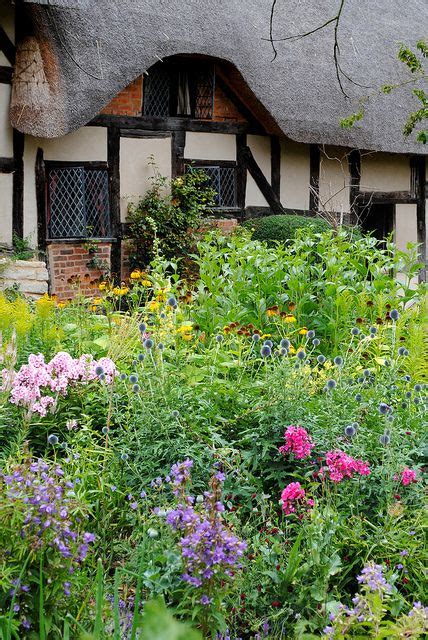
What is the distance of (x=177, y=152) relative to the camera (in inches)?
418

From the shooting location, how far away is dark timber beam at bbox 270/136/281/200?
38.1 feet

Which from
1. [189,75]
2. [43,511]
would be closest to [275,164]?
[189,75]

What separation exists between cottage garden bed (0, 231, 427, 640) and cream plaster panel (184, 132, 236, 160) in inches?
234

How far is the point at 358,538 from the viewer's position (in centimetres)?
288

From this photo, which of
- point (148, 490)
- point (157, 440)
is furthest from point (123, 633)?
point (157, 440)

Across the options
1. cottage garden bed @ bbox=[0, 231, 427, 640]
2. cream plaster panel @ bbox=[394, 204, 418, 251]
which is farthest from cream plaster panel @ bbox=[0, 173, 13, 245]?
cream plaster panel @ bbox=[394, 204, 418, 251]

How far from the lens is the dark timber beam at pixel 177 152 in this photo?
10.6 m

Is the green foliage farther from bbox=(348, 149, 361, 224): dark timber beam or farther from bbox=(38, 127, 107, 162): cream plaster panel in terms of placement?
bbox=(348, 149, 361, 224): dark timber beam

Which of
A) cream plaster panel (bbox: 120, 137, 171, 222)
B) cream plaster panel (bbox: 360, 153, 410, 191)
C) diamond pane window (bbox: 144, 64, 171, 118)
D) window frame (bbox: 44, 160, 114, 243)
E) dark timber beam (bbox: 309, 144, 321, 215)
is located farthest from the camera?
cream plaster panel (bbox: 360, 153, 410, 191)

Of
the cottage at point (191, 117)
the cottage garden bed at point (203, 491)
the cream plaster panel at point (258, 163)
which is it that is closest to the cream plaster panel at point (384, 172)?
the cottage at point (191, 117)

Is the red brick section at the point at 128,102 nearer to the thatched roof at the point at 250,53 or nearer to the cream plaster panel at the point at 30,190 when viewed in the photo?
the thatched roof at the point at 250,53

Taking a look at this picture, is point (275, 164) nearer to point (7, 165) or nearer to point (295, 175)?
point (295, 175)

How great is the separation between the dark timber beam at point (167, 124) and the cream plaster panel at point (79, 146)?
113 mm

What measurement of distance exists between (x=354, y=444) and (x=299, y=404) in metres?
0.33
